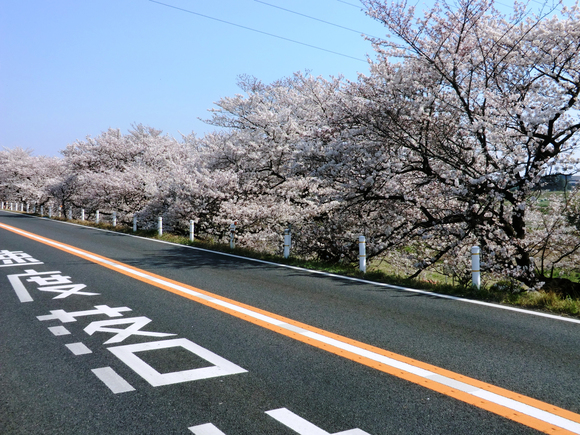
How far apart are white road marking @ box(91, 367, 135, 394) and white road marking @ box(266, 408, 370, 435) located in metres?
1.27

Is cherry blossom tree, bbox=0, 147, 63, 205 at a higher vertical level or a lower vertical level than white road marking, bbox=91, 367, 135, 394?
higher

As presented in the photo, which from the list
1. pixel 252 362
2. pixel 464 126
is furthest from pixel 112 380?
pixel 464 126

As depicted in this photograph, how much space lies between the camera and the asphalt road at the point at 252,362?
3.32m

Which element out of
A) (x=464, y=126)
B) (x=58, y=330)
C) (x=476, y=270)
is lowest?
(x=58, y=330)

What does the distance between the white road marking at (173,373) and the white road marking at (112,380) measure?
0.17 meters

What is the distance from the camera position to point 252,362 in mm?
4473

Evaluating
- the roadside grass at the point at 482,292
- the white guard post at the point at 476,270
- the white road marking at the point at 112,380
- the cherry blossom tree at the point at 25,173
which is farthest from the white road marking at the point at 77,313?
the cherry blossom tree at the point at 25,173

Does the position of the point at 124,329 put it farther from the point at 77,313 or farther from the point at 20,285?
the point at 20,285

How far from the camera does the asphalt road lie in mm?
3316

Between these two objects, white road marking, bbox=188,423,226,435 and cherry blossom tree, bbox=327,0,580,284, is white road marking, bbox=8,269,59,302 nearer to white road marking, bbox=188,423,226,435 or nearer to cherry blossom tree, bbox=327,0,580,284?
white road marking, bbox=188,423,226,435

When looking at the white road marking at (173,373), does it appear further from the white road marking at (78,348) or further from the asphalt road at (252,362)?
the white road marking at (78,348)

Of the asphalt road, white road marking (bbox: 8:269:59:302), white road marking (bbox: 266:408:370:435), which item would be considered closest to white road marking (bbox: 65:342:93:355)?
the asphalt road

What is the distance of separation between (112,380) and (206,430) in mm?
1284

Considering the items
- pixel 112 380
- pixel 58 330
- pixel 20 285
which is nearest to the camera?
pixel 112 380
